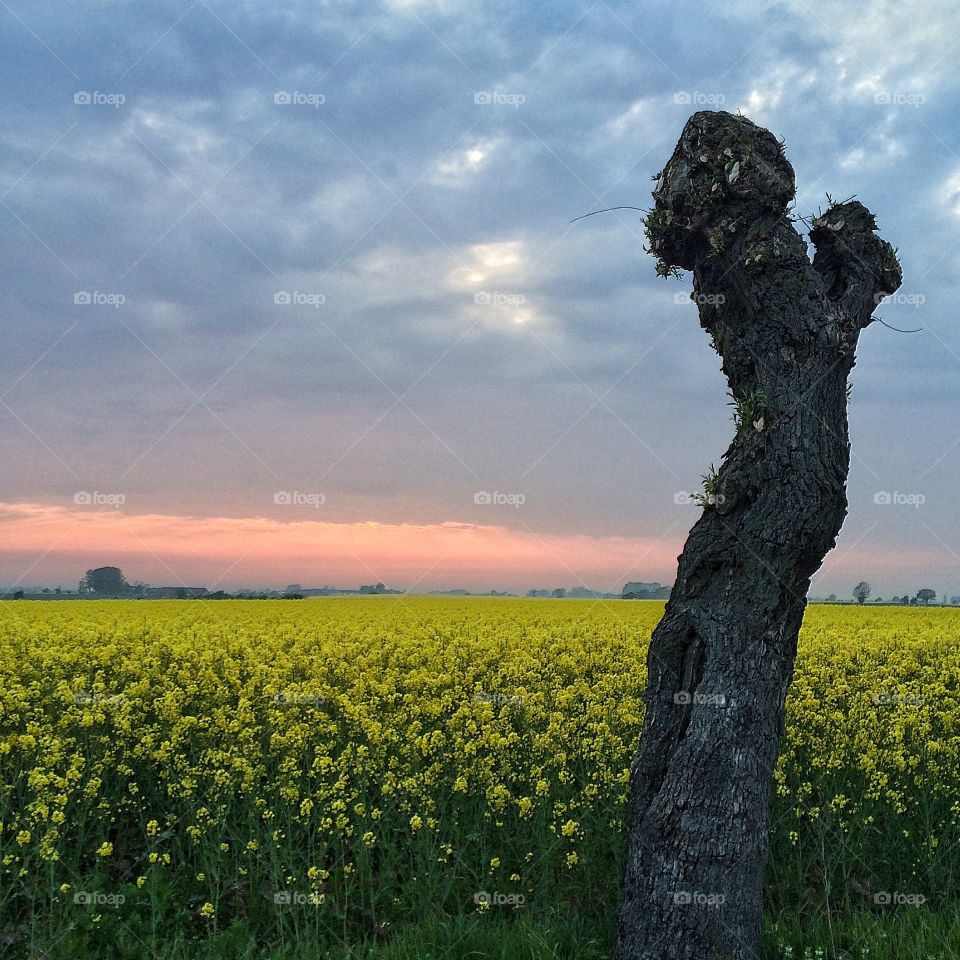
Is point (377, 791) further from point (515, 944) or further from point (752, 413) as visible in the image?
point (752, 413)

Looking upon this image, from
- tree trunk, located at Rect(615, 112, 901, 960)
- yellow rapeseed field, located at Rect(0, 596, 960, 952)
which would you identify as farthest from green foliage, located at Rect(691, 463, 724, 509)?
yellow rapeseed field, located at Rect(0, 596, 960, 952)

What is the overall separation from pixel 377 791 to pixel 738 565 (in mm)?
3981

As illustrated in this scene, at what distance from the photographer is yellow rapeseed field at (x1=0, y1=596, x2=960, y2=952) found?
586 cm

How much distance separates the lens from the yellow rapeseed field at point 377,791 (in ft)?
19.2

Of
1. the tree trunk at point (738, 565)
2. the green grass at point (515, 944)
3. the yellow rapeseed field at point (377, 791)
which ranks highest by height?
the tree trunk at point (738, 565)

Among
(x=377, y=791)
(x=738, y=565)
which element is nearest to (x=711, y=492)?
(x=738, y=565)

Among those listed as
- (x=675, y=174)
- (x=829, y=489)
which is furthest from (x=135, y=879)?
(x=675, y=174)

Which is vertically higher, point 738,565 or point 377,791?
point 738,565

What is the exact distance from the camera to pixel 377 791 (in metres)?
6.96

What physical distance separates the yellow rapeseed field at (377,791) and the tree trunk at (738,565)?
1382mm

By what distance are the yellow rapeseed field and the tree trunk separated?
54.4 inches

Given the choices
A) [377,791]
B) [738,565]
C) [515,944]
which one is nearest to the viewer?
[738,565]

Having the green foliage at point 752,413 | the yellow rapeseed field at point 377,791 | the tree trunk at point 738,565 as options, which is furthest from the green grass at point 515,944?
the green foliage at point 752,413

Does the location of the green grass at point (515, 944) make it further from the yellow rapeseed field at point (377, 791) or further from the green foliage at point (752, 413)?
the green foliage at point (752, 413)
